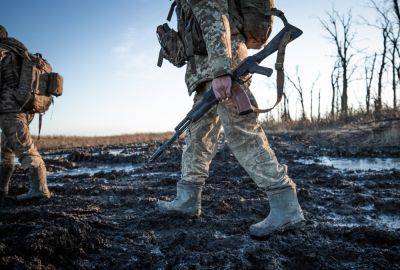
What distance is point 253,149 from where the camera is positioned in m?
2.34

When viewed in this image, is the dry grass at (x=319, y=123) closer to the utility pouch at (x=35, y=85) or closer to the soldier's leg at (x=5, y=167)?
the utility pouch at (x=35, y=85)

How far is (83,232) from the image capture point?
230 centimetres

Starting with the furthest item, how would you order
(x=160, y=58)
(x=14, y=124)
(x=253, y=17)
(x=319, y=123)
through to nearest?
1. (x=319, y=123)
2. (x=14, y=124)
3. (x=160, y=58)
4. (x=253, y=17)

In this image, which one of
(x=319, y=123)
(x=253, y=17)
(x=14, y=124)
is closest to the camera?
(x=253, y=17)

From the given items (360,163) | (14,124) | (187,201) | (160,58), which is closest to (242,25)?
(160,58)

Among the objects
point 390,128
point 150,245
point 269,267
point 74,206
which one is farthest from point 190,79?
point 390,128

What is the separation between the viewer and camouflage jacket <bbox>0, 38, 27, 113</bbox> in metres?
3.68

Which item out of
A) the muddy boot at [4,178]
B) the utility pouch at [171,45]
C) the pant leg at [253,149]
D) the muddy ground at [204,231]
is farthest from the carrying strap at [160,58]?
the muddy boot at [4,178]

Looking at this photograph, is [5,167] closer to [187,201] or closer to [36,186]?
[36,186]

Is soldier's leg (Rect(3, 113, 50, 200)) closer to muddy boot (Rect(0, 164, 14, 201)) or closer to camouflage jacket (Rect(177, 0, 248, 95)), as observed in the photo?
muddy boot (Rect(0, 164, 14, 201))

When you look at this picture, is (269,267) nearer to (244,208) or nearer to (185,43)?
(244,208)

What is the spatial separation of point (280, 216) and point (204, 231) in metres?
0.57

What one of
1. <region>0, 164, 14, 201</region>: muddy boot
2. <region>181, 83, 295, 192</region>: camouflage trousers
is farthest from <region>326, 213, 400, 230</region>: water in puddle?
<region>0, 164, 14, 201</region>: muddy boot

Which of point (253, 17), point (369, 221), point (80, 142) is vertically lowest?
point (369, 221)
